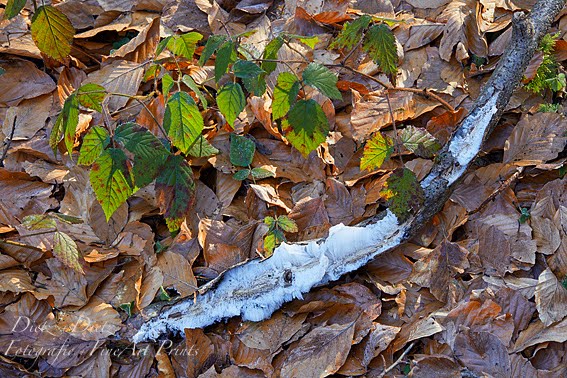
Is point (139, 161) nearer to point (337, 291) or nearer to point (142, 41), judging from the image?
point (337, 291)

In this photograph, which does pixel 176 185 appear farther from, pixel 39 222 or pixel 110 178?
pixel 39 222

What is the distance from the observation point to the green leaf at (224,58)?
1.84m

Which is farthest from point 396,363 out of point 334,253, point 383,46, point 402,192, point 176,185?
point 383,46

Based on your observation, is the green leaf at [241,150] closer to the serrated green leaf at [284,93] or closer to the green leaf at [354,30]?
the serrated green leaf at [284,93]

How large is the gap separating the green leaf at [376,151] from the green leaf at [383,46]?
242mm

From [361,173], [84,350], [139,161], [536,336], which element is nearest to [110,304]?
[84,350]

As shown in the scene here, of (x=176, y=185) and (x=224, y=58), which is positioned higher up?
(x=224, y=58)

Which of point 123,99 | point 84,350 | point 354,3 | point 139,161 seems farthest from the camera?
point 354,3

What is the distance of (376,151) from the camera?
2.07 metres

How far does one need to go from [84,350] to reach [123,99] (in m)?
1.09

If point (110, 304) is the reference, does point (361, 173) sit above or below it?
above

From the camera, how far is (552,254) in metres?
2.09

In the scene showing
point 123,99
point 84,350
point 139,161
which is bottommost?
point 84,350

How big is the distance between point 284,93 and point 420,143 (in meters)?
0.51
